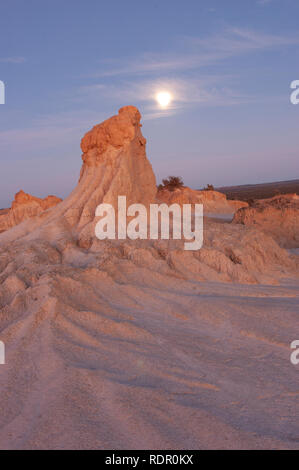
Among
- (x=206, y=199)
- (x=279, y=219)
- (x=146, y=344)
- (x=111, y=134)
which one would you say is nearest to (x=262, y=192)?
(x=206, y=199)

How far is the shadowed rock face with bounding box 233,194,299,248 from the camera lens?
26.8 ft

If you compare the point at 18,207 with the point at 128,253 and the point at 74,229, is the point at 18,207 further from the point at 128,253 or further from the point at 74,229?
the point at 128,253

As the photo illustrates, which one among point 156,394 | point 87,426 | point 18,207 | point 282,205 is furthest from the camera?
point 18,207

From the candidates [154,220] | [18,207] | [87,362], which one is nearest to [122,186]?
[154,220]

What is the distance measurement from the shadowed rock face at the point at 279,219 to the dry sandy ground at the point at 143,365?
4880 mm

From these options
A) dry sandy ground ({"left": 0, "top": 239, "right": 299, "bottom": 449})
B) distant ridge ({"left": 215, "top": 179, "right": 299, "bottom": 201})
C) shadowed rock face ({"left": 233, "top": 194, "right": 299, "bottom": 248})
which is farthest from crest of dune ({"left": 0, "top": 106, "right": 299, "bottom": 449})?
distant ridge ({"left": 215, "top": 179, "right": 299, "bottom": 201})

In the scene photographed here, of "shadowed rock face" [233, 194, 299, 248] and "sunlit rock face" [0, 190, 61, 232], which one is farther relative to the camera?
"sunlit rock face" [0, 190, 61, 232]

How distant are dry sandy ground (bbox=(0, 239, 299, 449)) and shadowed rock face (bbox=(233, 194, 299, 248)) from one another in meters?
4.88

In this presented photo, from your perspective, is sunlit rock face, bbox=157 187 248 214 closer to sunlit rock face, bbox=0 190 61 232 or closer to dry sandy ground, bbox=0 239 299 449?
sunlit rock face, bbox=0 190 61 232

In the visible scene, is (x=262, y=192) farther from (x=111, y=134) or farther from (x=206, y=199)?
(x=111, y=134)

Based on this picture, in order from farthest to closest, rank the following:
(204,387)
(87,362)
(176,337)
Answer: (176,337) < (87,362) < (204,387)

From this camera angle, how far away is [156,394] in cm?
190

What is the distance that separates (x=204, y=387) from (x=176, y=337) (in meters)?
0.65

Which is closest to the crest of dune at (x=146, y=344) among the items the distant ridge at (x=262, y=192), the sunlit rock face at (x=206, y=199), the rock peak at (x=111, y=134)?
the rock peak at (x=111, y=134)
